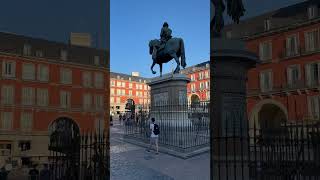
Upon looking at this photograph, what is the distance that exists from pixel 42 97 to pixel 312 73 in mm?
4895

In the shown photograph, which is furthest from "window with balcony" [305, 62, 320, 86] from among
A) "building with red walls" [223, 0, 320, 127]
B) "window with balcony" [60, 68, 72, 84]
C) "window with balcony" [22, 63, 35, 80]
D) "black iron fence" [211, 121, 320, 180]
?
Result: "window with balcony" [22, 63, 35, 80]

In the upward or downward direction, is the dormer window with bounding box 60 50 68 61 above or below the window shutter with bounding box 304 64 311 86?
above

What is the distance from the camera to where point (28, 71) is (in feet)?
19.4

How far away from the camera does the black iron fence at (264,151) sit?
21.7 feet

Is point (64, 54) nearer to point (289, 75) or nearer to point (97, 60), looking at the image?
point (97, 60)

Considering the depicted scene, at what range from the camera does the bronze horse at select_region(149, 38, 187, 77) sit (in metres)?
6.10

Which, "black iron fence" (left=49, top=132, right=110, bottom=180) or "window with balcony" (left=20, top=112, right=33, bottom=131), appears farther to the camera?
"black iron fence" (left=49, top=132, right=110, bottom=180)

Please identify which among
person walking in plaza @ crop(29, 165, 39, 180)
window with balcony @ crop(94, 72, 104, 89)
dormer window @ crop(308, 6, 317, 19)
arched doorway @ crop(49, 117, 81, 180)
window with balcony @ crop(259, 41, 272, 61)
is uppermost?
dormer window @ crop(308, 6, 317, 19)

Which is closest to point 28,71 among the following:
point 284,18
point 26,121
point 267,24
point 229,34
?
point 26,121

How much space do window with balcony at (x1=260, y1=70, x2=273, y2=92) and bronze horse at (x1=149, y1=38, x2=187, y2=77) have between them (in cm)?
205

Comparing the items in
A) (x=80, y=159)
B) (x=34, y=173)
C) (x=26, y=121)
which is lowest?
(x=34, y=173)

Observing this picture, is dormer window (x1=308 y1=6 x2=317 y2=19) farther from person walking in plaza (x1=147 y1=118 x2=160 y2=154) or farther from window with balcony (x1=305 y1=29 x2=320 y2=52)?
person walking in plaza (x1=147 y1=118 x2=160 y2=154)

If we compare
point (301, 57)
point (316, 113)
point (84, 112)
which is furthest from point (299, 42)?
point (84, 112)

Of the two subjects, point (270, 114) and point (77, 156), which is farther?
point (270, 114)
